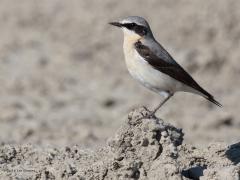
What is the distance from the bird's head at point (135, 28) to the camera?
33.3 feet

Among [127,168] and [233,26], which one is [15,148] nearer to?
[127,168]

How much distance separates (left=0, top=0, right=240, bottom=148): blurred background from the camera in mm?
14594

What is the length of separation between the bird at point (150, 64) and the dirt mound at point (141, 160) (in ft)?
2.72

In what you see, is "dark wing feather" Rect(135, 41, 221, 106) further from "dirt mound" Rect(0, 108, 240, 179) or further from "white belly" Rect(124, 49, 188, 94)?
"dirt mound" Rect(0, 108, 240, 179)

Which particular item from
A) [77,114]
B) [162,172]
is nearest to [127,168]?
[162,172]

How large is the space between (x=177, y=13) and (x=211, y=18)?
2.83 ft

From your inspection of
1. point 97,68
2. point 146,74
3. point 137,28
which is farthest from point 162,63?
point 97,68

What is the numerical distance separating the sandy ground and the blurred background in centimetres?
2

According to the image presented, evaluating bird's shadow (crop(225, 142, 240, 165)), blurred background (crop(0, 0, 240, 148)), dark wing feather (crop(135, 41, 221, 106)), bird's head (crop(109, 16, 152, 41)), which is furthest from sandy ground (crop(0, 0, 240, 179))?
bird's shadow (crop(225, 142, 240, 165))

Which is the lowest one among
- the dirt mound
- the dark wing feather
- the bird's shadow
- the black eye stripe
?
the dirt mound

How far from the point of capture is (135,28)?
10.2 meters

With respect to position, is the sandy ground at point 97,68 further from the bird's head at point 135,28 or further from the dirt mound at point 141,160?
the dirt mound at point 141,160

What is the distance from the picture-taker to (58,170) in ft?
28.9

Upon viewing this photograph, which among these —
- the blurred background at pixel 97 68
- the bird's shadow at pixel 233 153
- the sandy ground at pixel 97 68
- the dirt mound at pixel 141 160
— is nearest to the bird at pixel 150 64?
the bird's shadow at pixel 233 153
